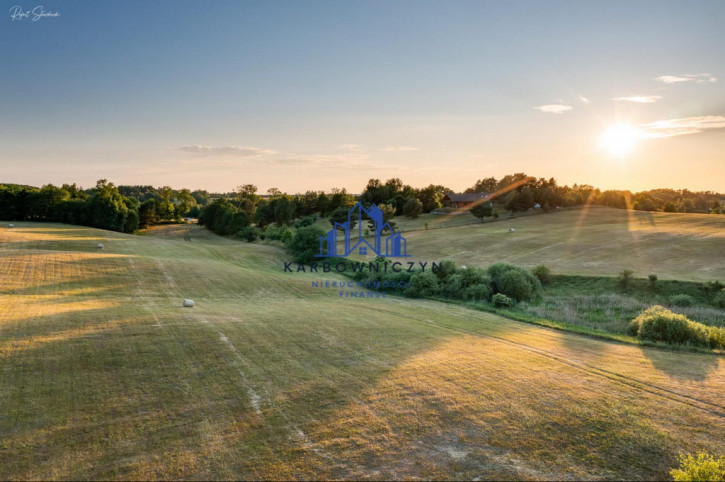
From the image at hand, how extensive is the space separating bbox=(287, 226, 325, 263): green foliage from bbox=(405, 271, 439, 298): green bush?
21.1m

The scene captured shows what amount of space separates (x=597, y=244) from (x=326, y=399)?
52777 millimetres

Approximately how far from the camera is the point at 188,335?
1367cm

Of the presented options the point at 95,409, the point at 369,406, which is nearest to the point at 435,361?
the point at 369,406

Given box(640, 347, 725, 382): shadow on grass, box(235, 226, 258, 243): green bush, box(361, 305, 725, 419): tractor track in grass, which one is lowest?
box(640, 347, 725, 382): shadow on grass

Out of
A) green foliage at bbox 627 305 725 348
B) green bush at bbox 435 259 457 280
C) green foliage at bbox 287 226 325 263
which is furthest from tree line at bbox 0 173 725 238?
green foliage at bbox 627 305 725 348

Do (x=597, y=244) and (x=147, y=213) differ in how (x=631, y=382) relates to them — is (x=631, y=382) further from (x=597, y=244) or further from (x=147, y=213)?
(x=147, y=213)

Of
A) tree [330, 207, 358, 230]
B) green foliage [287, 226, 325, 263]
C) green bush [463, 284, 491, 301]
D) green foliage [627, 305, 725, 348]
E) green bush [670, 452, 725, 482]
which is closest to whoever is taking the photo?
green bush [670, 452, 725, 482]

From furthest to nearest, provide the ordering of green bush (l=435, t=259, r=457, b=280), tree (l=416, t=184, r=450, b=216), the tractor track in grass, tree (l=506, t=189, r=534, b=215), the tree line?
tree (l=416, t=184, r=450, b=216)
tree (l=506, t=189, r=534, b=215)
the tree line
green bush (l=435, t=259, r=457, b=280)
the tractor track in grass

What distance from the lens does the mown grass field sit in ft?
23.8

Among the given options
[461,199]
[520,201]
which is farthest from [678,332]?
[461,199]

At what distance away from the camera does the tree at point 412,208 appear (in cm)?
9562

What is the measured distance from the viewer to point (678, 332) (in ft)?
59.5

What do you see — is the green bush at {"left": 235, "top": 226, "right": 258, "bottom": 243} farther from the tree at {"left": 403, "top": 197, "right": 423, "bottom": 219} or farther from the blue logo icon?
the tree at {"left": 403, "top": 197, "right": 423, "bottom": 219}

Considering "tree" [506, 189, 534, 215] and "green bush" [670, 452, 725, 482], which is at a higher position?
"tree" [506, 189, 534, 215]
